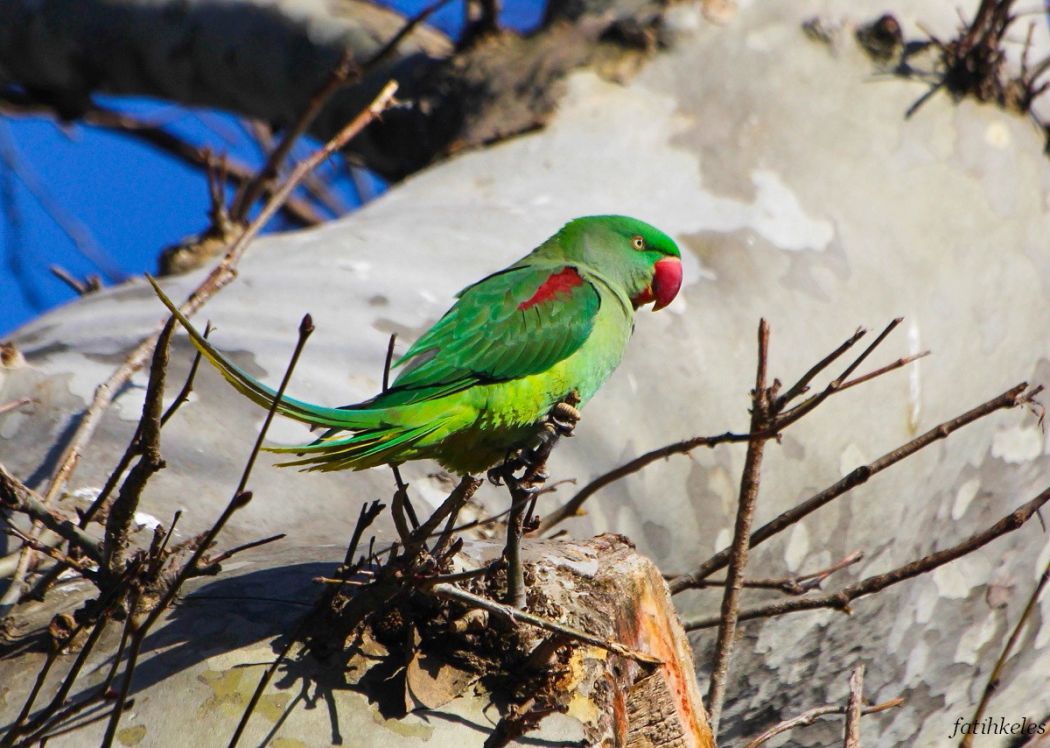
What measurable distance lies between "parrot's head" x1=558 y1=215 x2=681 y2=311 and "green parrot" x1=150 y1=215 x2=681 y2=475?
66 millimetres

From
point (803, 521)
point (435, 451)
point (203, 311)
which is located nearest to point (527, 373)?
point (435, 451)

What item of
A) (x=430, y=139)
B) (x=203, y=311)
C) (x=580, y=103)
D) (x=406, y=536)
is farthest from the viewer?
(x=430, y=139)

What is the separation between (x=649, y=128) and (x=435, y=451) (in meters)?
1.53

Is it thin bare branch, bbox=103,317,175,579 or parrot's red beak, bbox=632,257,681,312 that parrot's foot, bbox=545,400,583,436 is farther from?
thin bare branch, bbox=103,317,175,579

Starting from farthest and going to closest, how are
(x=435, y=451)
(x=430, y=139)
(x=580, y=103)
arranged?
(x=430, y=139) < (x=580, y=103) < (x=435, y=451)

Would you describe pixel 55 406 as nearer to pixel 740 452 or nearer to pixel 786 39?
pixel 740 452

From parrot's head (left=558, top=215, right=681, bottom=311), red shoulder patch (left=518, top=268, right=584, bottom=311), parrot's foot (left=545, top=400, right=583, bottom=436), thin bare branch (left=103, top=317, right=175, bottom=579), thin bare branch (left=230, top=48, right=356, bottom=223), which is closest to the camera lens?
thin bare branch (left=103, top=317, right=175, bottom=579)

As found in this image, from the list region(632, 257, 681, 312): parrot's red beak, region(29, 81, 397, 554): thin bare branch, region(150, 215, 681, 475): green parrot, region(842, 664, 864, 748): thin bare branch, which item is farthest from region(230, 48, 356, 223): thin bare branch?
region(842, 664, 864, 748): thin bare branch

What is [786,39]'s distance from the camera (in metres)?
3.44

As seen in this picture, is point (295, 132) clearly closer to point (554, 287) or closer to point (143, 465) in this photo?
point (554, 287)

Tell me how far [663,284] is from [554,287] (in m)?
0.43

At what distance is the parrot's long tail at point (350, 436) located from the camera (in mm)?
1767

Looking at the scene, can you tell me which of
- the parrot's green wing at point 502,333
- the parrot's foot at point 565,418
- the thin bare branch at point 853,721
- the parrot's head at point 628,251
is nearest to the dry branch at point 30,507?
the parrot's green wing at point 502,333

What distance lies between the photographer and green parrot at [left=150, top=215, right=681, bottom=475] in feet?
6.59
